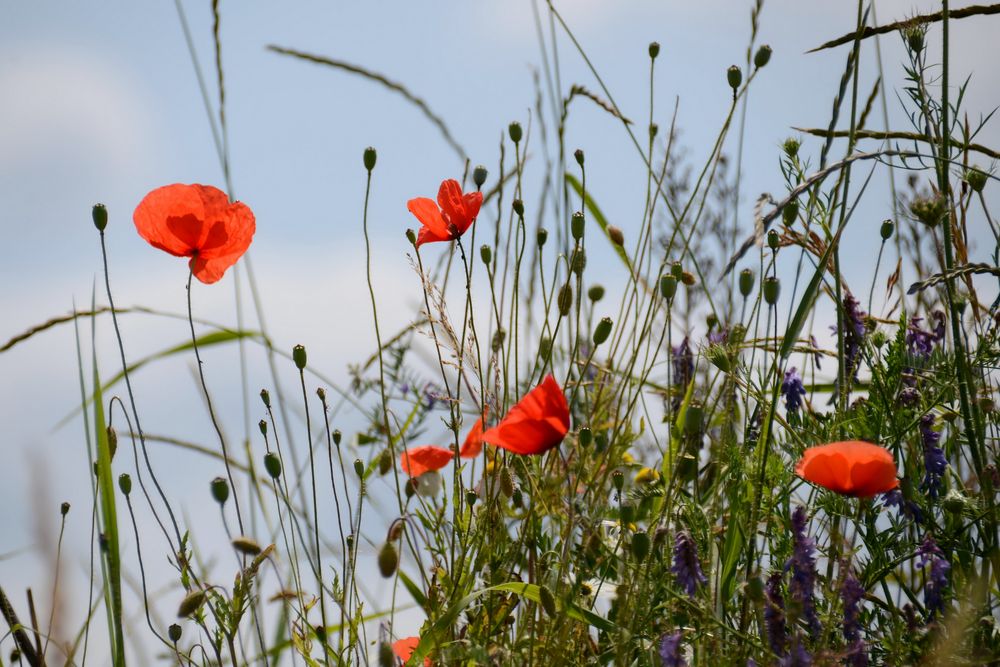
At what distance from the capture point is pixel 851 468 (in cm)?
122

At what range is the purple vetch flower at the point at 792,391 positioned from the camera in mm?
1842

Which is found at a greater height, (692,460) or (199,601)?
(692,460)

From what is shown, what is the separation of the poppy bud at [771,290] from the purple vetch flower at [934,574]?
0.38 meters

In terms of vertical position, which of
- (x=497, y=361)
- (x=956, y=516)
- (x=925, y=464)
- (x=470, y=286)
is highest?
(x=470, y=286)

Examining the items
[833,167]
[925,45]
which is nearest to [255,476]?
[833,167]

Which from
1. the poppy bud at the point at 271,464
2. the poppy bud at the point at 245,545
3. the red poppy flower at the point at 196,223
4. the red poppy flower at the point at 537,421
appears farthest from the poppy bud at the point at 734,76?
the poppy bud at the point at 245,545

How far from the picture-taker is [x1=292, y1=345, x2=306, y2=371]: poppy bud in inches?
61.2

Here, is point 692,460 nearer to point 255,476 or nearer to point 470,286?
point 470,286

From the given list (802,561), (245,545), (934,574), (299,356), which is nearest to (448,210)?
(299,356)

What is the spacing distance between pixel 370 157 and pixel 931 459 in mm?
1013

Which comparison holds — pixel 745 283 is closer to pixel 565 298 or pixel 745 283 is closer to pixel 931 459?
pixel 565 298

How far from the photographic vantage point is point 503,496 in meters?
1.69

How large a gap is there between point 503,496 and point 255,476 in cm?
40

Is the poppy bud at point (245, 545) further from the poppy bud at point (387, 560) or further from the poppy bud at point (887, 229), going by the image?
the poppy bud at point (887, 229)
